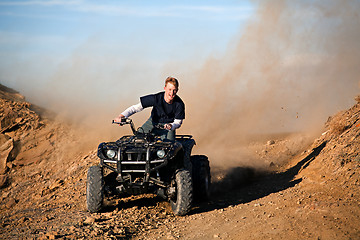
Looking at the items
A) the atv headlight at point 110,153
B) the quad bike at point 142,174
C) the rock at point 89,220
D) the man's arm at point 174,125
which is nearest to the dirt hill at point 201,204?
the rock at point 89,220

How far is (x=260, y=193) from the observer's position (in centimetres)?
934

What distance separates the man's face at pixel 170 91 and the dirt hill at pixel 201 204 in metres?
2.20

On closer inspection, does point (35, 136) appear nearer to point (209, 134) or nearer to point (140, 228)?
point (209, 134)

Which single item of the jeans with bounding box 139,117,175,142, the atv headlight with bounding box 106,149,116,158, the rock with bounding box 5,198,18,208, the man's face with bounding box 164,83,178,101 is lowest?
the rock with bounding box 5,198,18,208

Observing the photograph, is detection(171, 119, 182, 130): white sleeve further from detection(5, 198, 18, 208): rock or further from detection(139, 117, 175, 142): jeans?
detection(5, 198, 18, 208): rock

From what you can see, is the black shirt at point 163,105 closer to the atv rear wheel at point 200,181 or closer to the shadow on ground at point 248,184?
the atv rear wheel at point 200,181

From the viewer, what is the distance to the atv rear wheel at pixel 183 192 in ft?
22.5

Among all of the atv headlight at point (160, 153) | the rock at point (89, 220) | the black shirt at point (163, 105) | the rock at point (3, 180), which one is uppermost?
the black shirt at point (163, 105)

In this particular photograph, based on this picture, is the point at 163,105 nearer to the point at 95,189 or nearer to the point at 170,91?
the point at 170,91

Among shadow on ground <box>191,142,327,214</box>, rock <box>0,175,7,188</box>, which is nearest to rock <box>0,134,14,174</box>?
rock <box>0,175,7,188</box>

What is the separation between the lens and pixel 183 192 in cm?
686

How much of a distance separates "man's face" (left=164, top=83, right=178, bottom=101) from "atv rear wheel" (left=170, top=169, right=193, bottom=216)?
5.13 ft

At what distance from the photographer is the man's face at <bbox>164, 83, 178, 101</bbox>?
25.2 ft

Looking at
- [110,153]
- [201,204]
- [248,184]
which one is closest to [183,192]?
[110,153]
